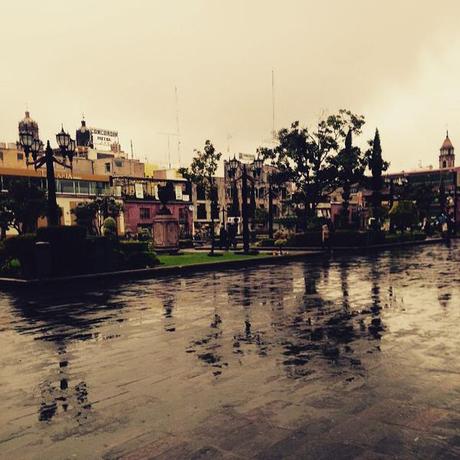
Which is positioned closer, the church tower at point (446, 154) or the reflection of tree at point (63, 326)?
the reflection of tree at point (63, 326)

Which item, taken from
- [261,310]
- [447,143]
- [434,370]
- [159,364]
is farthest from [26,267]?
[447,143]

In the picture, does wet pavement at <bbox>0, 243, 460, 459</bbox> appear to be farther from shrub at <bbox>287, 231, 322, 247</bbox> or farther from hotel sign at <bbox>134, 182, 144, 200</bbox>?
hotel sign at <bbox>134, 182, 144, 200</bbox>

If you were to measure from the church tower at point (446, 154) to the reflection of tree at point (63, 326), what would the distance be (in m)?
118

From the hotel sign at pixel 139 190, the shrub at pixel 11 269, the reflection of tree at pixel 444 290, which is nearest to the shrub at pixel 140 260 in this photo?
the shrub at pixel 11 269

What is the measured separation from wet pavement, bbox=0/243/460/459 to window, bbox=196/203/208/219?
60908 millimetres

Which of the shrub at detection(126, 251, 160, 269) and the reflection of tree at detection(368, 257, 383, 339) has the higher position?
the shrub at detection(126, 251, 160, 269)

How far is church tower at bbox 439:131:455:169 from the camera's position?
114312mm

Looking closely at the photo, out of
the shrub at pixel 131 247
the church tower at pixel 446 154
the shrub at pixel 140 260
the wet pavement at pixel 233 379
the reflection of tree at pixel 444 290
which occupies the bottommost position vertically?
the reflection of tree at pixel 444 290

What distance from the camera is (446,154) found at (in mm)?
115062

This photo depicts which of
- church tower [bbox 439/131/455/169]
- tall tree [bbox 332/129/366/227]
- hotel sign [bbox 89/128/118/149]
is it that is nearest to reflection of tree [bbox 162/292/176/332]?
tall tree [bbox 332/129/366/227]

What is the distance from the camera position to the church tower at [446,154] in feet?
375

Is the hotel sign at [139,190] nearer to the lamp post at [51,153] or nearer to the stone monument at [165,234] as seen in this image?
the stone monument at [165,234]

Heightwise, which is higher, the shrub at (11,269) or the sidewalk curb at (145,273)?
the shrub at (11,269)

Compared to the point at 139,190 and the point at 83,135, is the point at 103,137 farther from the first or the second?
the point at 139,190
